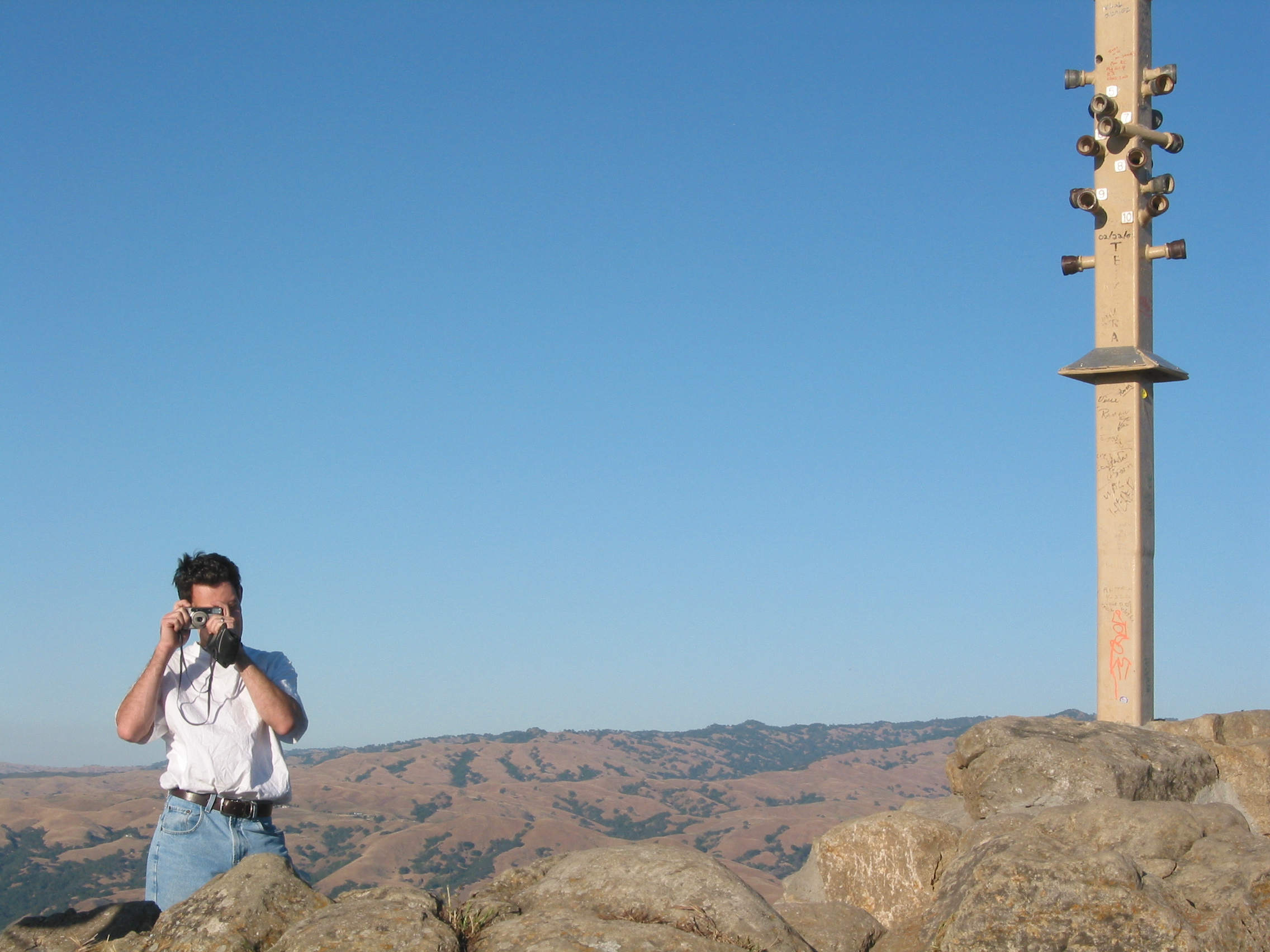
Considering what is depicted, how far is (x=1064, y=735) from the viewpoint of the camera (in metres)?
9.59

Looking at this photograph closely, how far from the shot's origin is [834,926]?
651 cm

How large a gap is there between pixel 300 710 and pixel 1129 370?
31.7 ft

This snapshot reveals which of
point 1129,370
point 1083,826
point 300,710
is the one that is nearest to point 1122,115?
point 1129,370

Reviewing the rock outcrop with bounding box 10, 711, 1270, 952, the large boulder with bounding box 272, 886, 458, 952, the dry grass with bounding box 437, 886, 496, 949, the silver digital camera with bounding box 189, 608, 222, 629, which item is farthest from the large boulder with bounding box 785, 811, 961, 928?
the silver digital camera with bounding box 189, 608, 222, 629

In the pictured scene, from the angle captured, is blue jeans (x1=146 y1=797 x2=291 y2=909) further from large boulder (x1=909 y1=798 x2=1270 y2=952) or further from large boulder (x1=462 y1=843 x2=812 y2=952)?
large boulder (x1=909 y1=798 x2=1270 y2=952)

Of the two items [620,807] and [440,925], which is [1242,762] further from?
[620,807]

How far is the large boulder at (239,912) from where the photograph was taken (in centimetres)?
458

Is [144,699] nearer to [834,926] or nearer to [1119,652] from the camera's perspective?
[834,926]

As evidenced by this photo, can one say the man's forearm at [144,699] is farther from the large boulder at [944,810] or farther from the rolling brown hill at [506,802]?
the rolling brown hill at [506,802]

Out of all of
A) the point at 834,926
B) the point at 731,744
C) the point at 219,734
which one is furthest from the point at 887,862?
the point at 731,744

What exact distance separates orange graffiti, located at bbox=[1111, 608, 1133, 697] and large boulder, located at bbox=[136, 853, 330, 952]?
9608 mm

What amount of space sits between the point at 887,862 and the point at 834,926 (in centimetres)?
141

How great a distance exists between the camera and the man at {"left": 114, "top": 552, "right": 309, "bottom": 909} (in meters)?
5.40

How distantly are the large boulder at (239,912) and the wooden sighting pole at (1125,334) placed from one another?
9.64 metres
